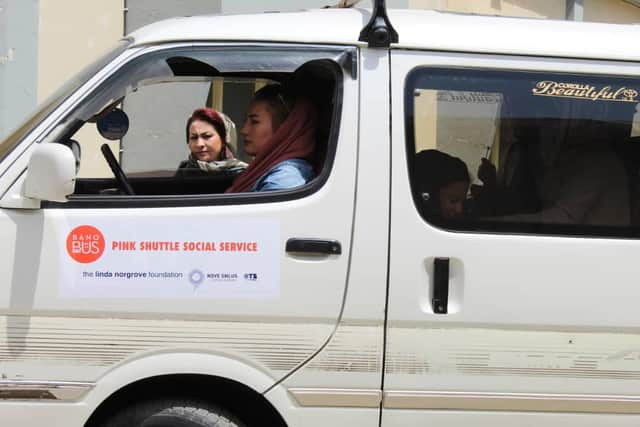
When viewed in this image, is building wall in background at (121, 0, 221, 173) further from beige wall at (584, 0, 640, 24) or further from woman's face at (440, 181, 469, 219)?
beige wall at (584, 0, 640, 24)

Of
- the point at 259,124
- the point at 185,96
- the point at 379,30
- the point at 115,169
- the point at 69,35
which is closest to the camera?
the point at 379,30

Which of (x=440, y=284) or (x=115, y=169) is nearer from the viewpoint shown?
(x=440, y=284)

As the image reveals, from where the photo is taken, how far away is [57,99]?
2859mm

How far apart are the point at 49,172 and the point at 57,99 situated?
45cm

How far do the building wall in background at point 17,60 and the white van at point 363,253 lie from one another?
541 centimetres

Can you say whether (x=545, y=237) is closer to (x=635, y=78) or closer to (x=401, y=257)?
(x=401, y=257)

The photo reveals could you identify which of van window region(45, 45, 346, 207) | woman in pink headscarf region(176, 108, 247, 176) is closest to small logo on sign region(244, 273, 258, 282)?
van window region(45, 45, 346, 207)

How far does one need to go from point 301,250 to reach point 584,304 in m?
1.08

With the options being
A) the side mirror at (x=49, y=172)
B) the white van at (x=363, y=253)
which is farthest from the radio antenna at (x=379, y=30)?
the side mirror at (x=49, y=172)

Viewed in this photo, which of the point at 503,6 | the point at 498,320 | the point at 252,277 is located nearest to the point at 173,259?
the point at 252,277

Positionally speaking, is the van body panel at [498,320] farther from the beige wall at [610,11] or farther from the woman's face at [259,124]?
the beige wall at [610,11]

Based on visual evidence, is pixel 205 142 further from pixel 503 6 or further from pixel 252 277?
pixel 503 6

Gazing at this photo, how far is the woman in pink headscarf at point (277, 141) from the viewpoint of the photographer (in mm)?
2957

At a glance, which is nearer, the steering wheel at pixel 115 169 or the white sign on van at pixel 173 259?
the white sign on van at pixel 173 259
